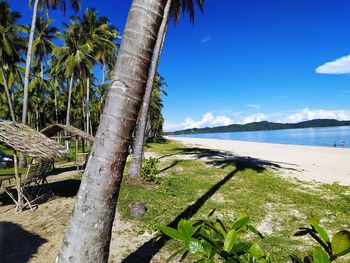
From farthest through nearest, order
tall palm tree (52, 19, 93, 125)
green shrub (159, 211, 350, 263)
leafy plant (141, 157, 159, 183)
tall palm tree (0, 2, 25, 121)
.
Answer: tall palm tree (52, 19, 93, 125)
tall palm tree (0, 2, 25, 121)
leafy plant (141, 157, 159, 183)
green shrub (159, 211, 350, 263)

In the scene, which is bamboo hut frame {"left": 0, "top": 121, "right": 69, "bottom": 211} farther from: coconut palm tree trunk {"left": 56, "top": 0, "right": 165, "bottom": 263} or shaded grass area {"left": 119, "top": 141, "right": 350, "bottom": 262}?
coconut palm tree trunk {"left": 56, "top": 0, "right": 165, "bottom": 263}

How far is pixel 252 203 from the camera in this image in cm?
927

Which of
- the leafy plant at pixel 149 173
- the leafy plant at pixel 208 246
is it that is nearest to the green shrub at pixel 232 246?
the leafy plant at pixel 208 246

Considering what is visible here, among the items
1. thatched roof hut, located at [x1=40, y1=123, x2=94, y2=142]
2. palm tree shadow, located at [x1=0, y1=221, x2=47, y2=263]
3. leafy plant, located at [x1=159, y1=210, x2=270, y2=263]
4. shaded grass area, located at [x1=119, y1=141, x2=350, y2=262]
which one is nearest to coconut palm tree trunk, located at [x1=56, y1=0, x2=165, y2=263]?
leafy plant, located at [x1=159, y1=210, x2=270, y2=263]

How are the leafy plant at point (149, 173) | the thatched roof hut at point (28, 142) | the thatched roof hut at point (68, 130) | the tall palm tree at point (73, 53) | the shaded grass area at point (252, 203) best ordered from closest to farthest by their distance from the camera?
the shaded grass area at point (252, 203) < the thatched roof hut at point (28, 142) < the leafy plant at point (149, 173) < the thatched roof hut at point (68, 130) < the tall palm tree at point (73, 53)

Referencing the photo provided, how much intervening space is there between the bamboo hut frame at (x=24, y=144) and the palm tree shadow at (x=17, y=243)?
144 cm

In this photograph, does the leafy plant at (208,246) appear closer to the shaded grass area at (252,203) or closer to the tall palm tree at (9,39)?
the shaded grass area at (252,203)

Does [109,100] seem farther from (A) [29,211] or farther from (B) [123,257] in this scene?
(A) [29,211]

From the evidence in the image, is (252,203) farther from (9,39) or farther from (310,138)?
(310,138)

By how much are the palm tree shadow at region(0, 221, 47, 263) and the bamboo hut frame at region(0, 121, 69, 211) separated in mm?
1440

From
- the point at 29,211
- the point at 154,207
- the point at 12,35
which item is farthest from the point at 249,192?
the point at 12,35

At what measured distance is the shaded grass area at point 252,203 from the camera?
6424mm

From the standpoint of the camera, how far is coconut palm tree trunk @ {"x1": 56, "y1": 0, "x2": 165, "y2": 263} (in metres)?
2.18

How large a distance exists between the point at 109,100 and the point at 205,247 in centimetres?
136
